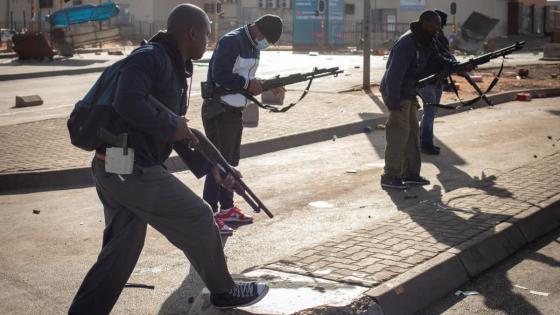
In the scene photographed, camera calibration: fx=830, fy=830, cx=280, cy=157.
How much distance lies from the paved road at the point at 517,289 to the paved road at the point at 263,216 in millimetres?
1195

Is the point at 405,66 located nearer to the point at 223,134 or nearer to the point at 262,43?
the point at 262,43

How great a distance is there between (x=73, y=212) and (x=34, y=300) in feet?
8.94

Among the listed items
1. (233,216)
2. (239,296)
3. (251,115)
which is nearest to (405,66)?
(233,216)

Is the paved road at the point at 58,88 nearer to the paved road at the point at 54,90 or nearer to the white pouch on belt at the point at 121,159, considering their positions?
the paved road at the point at 54,90

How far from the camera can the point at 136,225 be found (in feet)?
14.3

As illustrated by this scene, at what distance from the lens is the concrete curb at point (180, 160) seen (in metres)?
9.28

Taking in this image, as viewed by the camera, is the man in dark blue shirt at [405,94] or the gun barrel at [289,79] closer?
the gun barrel at [289,79]

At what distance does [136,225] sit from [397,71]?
447 cm

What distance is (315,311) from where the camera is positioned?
15.0 ft

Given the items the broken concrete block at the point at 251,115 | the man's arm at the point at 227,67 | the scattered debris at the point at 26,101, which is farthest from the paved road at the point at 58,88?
the man's arm at the point at 227,67

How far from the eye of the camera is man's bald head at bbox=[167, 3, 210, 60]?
14.3 ft

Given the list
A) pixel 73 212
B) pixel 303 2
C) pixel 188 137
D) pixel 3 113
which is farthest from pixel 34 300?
pixel 303 2

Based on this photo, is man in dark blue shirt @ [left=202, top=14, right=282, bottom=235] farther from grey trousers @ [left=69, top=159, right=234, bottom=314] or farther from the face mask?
grey trousers @ [left=69, top=159, right=234, bottom=314]

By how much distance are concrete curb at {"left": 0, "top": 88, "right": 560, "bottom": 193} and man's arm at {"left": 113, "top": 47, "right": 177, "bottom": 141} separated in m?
5.60
